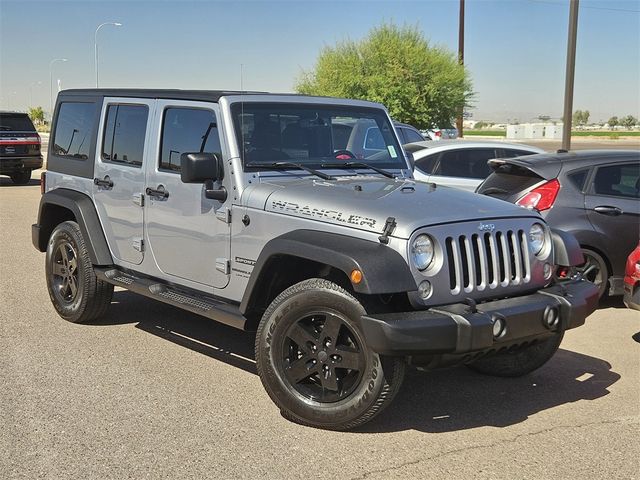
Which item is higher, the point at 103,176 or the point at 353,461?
the point at 103,176

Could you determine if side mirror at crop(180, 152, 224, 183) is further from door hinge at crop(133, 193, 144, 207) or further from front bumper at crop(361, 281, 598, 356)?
front bumper at crop(361, 281, 598, 356)

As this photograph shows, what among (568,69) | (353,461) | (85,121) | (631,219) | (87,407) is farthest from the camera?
(568,69)

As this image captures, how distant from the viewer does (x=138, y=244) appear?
5.74 meters

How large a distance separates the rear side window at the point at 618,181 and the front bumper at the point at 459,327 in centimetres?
346

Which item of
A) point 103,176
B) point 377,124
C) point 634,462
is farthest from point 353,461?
point 103,176

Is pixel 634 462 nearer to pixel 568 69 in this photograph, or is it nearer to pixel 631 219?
pixel 631 219

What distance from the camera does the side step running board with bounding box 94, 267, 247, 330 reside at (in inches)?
188

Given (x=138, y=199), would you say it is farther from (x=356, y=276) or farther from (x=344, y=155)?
(x=356, y=276)

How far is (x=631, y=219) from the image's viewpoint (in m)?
7.17

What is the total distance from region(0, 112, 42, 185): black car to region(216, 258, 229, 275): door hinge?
16.4 m

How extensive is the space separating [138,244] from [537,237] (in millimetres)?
2982

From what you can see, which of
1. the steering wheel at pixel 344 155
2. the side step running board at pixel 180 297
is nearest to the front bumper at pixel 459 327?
the side step running board at pixel 180 297

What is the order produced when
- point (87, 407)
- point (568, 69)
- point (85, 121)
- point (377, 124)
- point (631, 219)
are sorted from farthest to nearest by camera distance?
1. point (568, 69)
2. point (631, 219)
3. point (85, 121)
4. point (377, 124)
5. point (87, 407)

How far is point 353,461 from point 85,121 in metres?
4.14
